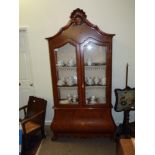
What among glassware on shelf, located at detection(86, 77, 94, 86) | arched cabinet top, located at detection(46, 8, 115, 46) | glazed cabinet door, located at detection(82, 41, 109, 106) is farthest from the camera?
glassware on shelf, located at detection(86, 77, 94, 86)

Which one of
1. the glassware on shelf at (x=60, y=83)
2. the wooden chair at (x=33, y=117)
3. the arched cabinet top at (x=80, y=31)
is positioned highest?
the arched cabinet top at (x=80, y=31)

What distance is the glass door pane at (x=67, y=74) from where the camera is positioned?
372cm

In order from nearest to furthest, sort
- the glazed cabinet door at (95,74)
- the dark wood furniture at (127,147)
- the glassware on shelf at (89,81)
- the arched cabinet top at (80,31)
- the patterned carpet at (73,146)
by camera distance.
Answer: the dark wood furniture at (127,147) < the patterned carpet at (73,146) < the arched cabinet top at (80,31) < the glazed cabinet door at (95,74) < the glassware on shelf at (89,81)

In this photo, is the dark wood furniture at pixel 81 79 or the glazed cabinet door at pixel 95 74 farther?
the glazed cabinet door at pixel 95 74

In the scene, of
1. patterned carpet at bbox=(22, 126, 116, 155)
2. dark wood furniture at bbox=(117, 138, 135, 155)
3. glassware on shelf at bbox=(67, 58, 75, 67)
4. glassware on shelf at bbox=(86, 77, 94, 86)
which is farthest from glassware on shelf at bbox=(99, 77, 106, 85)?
dark wood furniture at bbox=(117, 138, 135, 155)

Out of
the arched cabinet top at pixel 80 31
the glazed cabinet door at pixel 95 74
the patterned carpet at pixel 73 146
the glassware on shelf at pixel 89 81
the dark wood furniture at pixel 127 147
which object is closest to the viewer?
the dark wood furniture at pixel 127 147

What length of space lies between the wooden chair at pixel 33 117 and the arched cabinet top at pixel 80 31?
121 centimetres

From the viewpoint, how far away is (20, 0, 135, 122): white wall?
3.82 metres

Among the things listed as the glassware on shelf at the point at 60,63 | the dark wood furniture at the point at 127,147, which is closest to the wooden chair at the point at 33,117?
the glassware on shelf at the point at 60,63

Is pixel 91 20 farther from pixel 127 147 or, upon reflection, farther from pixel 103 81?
pixel 127 147

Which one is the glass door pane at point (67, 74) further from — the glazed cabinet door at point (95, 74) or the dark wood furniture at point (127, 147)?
the dark wood furniture at point (127, 147)

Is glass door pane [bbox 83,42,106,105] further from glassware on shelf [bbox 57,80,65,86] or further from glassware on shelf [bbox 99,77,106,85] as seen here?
glassware on shelf [bbox 57,80,65,86]
